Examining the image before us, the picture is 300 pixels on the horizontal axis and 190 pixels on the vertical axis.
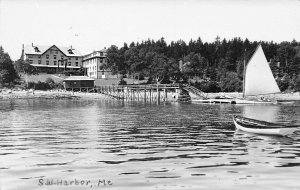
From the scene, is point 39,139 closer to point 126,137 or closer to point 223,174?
point 126,137

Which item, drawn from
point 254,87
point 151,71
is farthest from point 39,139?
point 151,71

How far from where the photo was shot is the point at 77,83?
14588 centimetres

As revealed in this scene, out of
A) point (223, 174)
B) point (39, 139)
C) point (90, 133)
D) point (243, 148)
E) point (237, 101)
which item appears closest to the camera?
point (223, 174)

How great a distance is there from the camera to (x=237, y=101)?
4286 inches

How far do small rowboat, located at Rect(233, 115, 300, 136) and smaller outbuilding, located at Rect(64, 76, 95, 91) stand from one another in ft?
351

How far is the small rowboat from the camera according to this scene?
118 ft

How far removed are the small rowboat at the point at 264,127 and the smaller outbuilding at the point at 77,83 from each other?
106955 millimetres

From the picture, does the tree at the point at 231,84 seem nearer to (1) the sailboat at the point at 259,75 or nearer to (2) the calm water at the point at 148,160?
(1) the sailboat at the point at 259,75

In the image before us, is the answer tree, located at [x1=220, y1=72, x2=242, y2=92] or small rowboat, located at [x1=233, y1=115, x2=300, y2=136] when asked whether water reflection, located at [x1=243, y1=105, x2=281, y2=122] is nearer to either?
small rowboat, located at [x1=233, y1=115, x2=300, y2=136]

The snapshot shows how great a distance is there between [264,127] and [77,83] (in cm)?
11482

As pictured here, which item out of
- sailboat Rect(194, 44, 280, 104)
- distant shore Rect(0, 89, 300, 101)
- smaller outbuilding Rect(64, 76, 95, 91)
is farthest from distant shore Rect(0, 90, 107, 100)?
sailboat Rect(194, 44, 280, 104)

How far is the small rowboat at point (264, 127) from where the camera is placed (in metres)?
36.1

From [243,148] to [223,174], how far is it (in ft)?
32.0

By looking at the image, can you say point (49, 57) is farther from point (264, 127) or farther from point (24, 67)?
point (264, 127)
